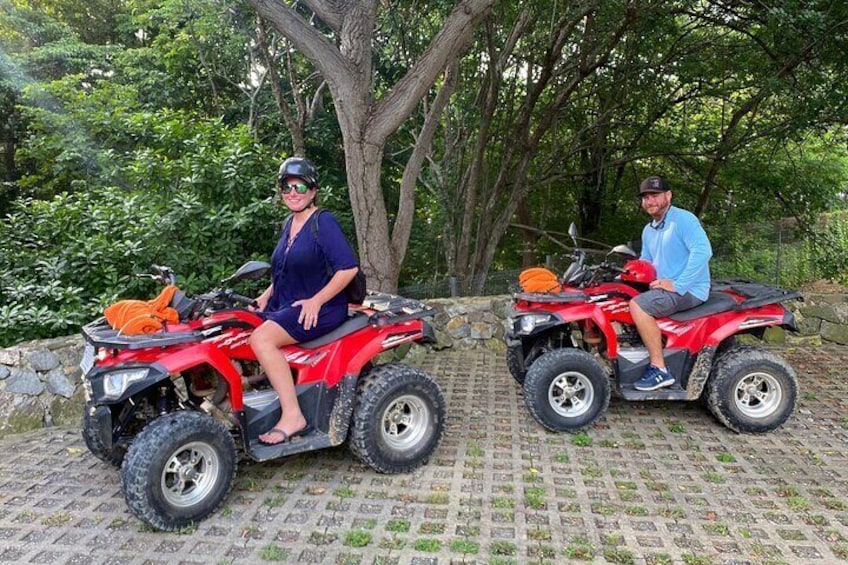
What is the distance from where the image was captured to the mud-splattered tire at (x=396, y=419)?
3707mm

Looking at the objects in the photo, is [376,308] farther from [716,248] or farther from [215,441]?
[716,248]

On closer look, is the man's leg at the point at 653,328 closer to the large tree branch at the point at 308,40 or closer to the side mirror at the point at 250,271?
the side mirror at the point at 250,271

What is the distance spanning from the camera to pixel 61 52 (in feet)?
41.8

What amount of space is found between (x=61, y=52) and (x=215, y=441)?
42.1ft

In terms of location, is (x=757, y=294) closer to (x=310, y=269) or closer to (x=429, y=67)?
(x=429, y=67)

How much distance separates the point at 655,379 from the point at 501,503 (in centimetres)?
172

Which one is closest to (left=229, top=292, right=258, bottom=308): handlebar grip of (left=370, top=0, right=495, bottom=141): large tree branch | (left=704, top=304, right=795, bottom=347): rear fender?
(left=370, top=0, right=495, bottom=141): large tree branch

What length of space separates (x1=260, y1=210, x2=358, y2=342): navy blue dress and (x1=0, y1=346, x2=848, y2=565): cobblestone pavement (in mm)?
1015

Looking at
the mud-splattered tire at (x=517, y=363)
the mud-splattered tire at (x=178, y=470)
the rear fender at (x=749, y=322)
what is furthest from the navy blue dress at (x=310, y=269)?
the rear fender at (x=749, y=322)

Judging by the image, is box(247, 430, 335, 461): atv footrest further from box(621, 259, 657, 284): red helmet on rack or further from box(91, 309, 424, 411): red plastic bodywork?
box(621, 259, 657, 284): red helmet on rack

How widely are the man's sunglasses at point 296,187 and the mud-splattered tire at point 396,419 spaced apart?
1223mm

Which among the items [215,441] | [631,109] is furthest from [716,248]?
[215,441]

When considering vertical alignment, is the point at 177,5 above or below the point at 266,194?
above

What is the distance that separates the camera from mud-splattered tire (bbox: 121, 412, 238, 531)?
9.91 feet
